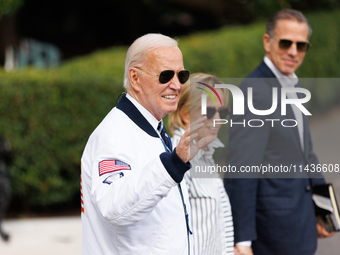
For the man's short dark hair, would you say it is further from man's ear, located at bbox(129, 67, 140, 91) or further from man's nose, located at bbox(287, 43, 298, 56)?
man's ear, located at bbox(129, 67, 140, 91)

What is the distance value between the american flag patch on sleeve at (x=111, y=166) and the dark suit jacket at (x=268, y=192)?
1127 mm

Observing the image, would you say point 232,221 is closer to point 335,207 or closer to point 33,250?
point 335,207

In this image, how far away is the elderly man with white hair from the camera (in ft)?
5.41

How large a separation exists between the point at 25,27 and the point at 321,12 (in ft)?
31.1

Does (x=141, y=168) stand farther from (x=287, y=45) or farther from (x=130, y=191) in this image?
(x=287, y=45)

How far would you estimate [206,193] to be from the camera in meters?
2.63

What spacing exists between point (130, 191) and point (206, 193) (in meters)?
1.07

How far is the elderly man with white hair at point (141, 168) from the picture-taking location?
1647 mm

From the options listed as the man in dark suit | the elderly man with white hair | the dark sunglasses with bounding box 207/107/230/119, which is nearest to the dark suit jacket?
the man in dark suit

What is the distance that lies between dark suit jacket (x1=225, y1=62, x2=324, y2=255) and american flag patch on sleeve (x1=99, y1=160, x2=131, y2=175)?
1.13m

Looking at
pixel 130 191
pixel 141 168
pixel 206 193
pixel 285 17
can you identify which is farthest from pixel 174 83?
pixel 285 17

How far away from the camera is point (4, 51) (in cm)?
1233

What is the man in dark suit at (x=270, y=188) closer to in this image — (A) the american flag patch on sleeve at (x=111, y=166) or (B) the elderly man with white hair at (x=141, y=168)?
(B) the elderly man with white hair at (x=141, y=168)

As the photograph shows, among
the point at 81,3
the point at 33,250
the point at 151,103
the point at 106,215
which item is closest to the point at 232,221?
the point at 151,103
